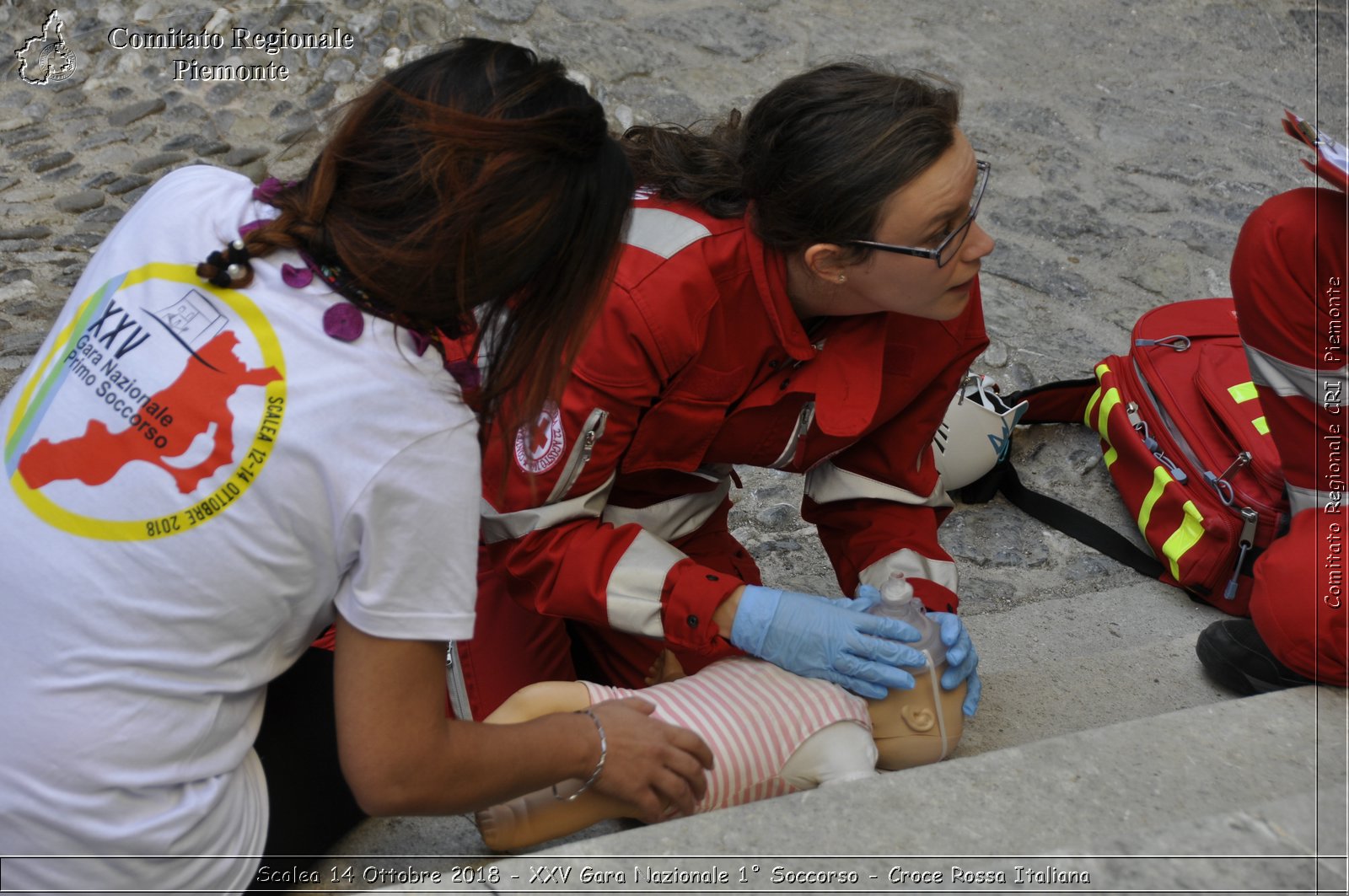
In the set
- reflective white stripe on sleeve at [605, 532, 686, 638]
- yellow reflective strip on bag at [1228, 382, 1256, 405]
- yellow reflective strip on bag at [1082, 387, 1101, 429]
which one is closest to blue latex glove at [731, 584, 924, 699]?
reflective white stripe on sleeve at [605, 532, 686, 638]

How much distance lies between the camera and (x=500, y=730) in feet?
4.67

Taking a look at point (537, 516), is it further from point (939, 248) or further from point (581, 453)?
point (939, 248)

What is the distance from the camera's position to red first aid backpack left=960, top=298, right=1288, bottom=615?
2580mm

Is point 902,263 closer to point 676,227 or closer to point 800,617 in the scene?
point 676,227

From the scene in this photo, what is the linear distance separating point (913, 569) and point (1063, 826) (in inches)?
28.2

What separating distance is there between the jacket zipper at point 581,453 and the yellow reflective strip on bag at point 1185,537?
1459 millimetres

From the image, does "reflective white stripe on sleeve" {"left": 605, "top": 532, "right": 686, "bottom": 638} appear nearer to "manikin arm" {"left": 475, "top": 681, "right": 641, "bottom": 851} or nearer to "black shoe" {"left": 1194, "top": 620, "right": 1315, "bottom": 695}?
"manikin arm" {"left": 475, "top": 681, "right": 641, "bottom": 851}

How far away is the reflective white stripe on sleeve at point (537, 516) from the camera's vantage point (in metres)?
1.87

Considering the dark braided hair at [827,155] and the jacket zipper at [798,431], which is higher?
the dark braided hair at [827,155]

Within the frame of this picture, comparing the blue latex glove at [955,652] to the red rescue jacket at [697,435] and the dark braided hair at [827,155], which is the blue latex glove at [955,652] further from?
the dark braided hair at [827,155]

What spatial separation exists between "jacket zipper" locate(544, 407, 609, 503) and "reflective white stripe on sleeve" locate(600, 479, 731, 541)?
0.65 feet

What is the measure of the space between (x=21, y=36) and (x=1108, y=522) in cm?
368

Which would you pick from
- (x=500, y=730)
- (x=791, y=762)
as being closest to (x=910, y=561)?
(x=791, y=762)
